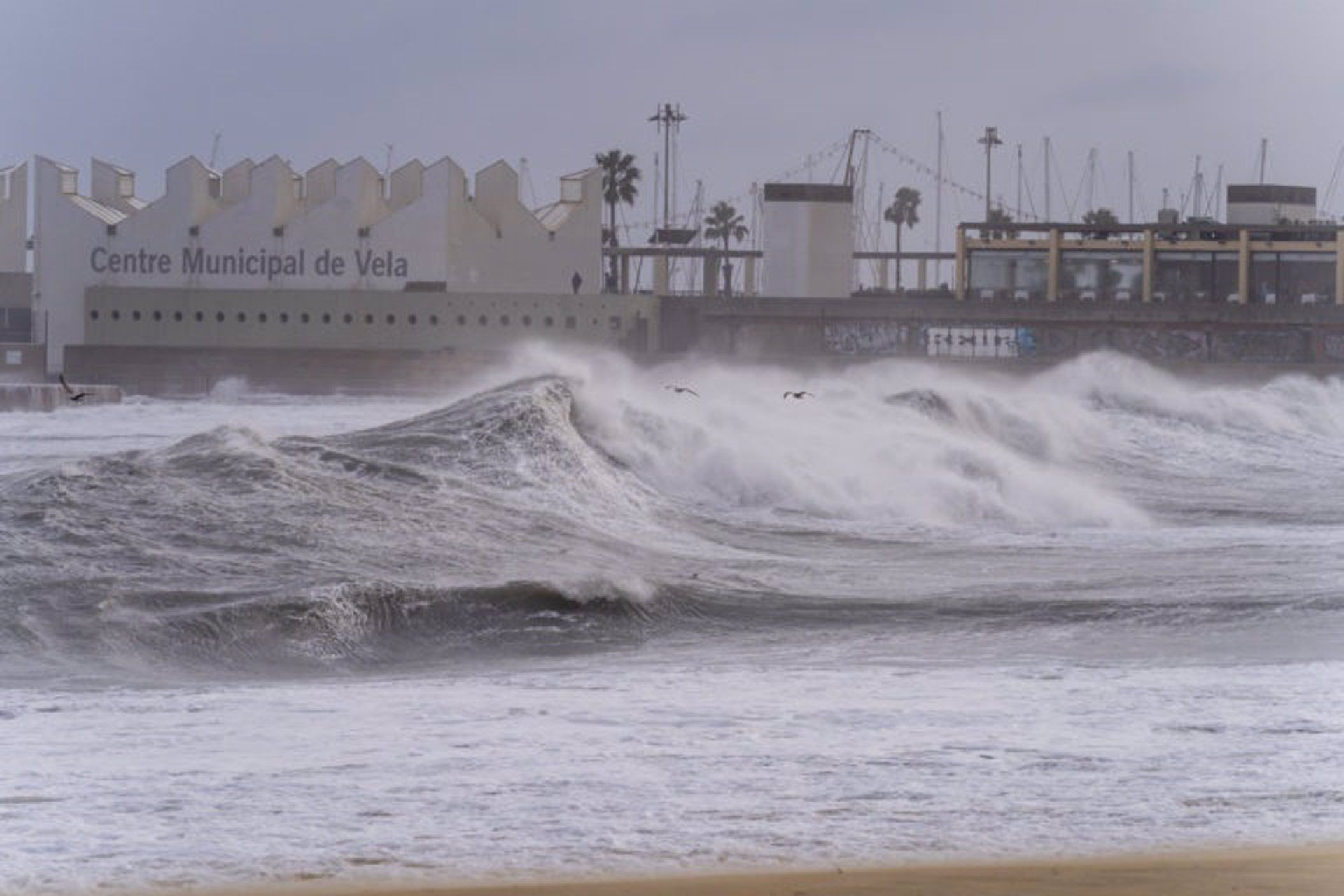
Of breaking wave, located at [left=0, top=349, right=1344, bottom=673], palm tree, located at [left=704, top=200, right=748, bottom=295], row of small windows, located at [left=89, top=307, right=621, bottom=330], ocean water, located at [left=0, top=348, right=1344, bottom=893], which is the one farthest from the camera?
palm tree, located at [left=704, top=200, right=748, bottom=295]

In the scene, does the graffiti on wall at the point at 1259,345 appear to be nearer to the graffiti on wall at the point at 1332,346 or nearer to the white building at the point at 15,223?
the graffiti on wall at the point at 1332,346

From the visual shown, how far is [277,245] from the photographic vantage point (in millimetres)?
62094

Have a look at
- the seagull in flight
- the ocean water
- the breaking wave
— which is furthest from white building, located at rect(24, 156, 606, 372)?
the ocean water

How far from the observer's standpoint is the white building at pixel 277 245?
2431 inches

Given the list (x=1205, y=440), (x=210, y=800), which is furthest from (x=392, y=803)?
(x=1205, y=440)

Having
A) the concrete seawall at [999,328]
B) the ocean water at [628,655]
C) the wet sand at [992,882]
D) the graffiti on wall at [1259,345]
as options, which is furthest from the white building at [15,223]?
the wet sand at [992,882]

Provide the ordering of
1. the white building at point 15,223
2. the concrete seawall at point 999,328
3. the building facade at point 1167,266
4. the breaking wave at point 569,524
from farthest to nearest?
the white building at point 15,223, the building facade at point 1167,266, the concrete seawall at point 999,328, the breaking wave at point 569,524

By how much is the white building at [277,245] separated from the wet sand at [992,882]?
55238 mm

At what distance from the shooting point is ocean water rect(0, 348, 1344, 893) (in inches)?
277

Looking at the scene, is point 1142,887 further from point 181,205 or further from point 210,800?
point 181,205

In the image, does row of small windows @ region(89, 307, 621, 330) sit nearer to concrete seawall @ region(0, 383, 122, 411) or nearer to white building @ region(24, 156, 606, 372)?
white building @ region(24, 156, 606, 372)

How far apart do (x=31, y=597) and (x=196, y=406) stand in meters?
37.9

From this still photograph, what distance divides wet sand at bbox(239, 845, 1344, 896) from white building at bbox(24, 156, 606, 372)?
55.2 meters

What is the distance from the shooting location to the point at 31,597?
42.2ft
